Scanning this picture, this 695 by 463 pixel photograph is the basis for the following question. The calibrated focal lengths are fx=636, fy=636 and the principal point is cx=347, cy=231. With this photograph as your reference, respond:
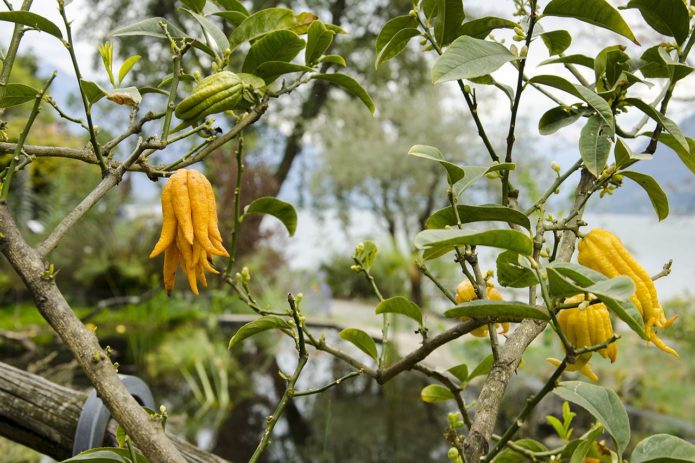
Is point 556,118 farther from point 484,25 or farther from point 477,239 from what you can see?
point 477,239

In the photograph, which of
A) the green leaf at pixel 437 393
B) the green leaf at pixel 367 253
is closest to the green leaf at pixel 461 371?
the green leaf at pixel 437 393

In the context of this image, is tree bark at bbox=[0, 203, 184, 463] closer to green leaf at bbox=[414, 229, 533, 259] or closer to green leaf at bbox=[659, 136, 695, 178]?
green leaf at bbox=[414, 229, 533, 259]

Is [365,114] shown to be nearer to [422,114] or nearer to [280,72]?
[422,114]

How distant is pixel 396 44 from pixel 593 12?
0.17 metres

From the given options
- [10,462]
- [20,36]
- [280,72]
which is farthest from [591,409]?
[10,462]

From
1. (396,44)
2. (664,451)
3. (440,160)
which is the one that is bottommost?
(664,451)

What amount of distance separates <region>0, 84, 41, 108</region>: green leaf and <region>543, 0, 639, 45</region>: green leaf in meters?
0.38

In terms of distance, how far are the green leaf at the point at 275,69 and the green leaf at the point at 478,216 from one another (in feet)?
0.50

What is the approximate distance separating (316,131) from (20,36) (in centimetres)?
700

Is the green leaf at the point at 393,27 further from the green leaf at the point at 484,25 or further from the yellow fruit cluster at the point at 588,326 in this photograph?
the yellow fruit cluster at the point at 588,326

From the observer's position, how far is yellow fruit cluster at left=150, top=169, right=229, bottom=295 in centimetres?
43

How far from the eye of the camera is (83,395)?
0.77 m

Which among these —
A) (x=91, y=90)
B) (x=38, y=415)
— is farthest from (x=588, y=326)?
(x=38, y=415)

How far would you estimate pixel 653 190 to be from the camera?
1.68ft
